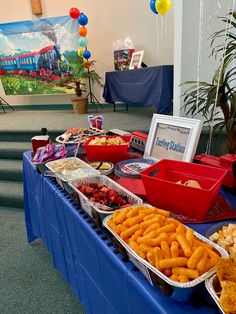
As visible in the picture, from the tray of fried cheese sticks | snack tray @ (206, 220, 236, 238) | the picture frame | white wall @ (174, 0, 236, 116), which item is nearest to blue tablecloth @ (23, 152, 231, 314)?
the tray of fried cheese sticks

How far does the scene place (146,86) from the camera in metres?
2.82

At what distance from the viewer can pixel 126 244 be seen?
1.79 ft

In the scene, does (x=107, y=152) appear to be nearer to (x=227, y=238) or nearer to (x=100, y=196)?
(x=100, y=196)

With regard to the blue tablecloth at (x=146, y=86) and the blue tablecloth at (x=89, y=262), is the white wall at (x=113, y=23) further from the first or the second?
the blue tablecloth at (x=89, y=262)

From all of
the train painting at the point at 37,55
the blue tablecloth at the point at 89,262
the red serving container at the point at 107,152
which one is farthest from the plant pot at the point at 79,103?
the red serving container at the point at 107,152

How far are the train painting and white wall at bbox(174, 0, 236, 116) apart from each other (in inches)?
98.3

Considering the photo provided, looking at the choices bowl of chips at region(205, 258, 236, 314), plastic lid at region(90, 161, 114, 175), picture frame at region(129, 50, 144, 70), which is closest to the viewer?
bowl of chips at region(205, 258, 236, 314)

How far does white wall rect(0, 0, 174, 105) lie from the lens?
3848mm

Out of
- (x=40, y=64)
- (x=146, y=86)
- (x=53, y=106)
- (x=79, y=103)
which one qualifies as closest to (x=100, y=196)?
(x=146, y=86)

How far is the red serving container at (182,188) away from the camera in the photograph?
696 millimetres

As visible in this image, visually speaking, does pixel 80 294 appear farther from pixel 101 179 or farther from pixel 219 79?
pixel 219 79

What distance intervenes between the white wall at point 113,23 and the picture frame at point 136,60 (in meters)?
0.57

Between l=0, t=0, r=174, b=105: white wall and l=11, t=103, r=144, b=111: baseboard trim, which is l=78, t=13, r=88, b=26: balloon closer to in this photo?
l=0, t=0, r=174, b=105: white wall

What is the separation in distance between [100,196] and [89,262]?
22 cm
